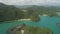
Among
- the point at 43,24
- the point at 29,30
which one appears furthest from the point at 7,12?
the point at 43,24

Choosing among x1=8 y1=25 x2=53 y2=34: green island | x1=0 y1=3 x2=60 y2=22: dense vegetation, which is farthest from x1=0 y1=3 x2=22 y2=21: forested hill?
x1=8 y1=25 x2=53 y2=34: green island

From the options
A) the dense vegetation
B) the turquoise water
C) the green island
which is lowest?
the green island

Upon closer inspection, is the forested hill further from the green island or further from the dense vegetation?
the green island

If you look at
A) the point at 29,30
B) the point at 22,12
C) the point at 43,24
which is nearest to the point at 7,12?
the point at 22,12

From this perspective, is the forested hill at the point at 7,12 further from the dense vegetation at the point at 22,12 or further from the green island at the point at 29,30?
the green island at the point at 29,30

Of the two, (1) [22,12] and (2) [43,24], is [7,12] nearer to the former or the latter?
(1) [22,12]

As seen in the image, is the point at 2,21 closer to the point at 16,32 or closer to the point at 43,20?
the point at 16,32

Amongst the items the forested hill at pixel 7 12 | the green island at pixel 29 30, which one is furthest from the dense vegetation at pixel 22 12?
the green island at pixel 29 30

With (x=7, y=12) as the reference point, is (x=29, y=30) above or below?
below

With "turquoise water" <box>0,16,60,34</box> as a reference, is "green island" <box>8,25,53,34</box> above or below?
below
